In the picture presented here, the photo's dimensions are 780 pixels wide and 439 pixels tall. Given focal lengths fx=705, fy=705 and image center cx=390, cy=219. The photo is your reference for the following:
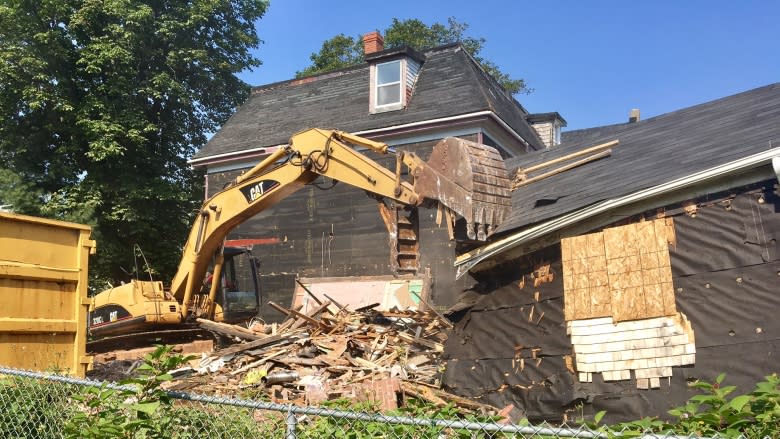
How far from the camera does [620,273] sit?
858cm

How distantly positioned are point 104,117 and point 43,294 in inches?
773

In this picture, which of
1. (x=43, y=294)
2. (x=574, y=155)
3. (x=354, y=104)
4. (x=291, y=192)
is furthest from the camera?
(x=354, y=104)

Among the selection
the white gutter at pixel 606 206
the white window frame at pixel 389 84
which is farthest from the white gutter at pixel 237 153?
the white gutter at pixel 606 206

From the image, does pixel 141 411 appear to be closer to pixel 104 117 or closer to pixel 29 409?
pixel 29 409

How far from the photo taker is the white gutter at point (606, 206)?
7.23 m

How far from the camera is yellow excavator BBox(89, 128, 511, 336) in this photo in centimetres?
991

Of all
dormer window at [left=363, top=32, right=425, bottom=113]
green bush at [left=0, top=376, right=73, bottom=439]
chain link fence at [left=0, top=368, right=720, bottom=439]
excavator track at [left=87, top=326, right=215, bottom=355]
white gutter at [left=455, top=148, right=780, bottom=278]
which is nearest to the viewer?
chain link fence at [left=0, top=368, right=720, bottom=439]

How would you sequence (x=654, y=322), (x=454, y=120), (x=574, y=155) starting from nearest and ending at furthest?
(x=654, y=322) < (x=574, y=155) < (x=454, y=120)

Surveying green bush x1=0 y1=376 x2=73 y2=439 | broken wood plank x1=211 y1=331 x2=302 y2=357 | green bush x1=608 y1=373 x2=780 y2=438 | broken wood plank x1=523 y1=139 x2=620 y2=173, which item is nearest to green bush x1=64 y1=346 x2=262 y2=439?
green bush x1=0 y1=376 x2=73 y2=439

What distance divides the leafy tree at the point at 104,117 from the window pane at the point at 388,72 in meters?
10.1

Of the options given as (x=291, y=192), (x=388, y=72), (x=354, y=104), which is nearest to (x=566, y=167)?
(x=291, y=192)

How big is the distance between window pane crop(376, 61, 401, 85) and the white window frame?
0.10 ft

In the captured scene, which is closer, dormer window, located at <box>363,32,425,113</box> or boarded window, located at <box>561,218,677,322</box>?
boarded window, located at <box>561,218,677,322</box>

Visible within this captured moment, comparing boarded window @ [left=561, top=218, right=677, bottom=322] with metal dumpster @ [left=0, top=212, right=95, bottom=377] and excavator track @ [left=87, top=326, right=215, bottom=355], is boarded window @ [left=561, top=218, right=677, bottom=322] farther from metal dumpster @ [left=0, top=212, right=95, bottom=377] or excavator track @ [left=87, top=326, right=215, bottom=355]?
excavator track @ [left=87, top=326, right=215, bottom=355]
